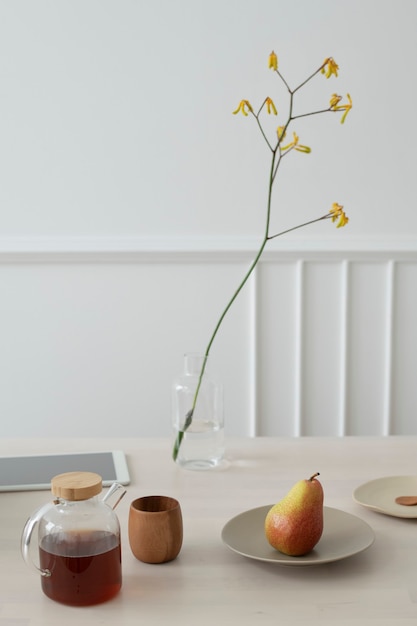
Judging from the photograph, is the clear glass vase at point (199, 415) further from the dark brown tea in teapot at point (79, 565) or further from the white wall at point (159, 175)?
the white wall at point (159, 175)

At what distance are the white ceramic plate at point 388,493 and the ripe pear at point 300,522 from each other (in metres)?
0.20

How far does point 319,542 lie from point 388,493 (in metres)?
0.25

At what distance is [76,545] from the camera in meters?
0.94

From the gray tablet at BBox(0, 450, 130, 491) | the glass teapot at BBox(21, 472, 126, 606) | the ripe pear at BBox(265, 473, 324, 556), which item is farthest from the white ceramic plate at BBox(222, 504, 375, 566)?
the gray tablet at BBox(0, 450, 130, 491)

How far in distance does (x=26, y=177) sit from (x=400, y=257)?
113 centimetres

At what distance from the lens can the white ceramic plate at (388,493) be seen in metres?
1.22

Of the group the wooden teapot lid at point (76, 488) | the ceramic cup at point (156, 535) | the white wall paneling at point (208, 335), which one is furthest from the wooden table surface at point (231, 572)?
the white wall paneling at point (208, 335)

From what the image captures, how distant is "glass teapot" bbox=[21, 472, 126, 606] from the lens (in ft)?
3.07

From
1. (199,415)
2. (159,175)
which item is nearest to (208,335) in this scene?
(159,175)

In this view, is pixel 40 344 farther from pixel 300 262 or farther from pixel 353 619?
pixel 353 619

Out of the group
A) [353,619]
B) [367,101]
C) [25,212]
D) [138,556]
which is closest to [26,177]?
[25,212]

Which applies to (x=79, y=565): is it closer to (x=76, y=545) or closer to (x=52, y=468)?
(x=76, y=545)

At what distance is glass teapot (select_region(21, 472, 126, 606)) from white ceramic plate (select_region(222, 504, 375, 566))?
0.18 metres

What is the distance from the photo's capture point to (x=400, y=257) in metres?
2.50
